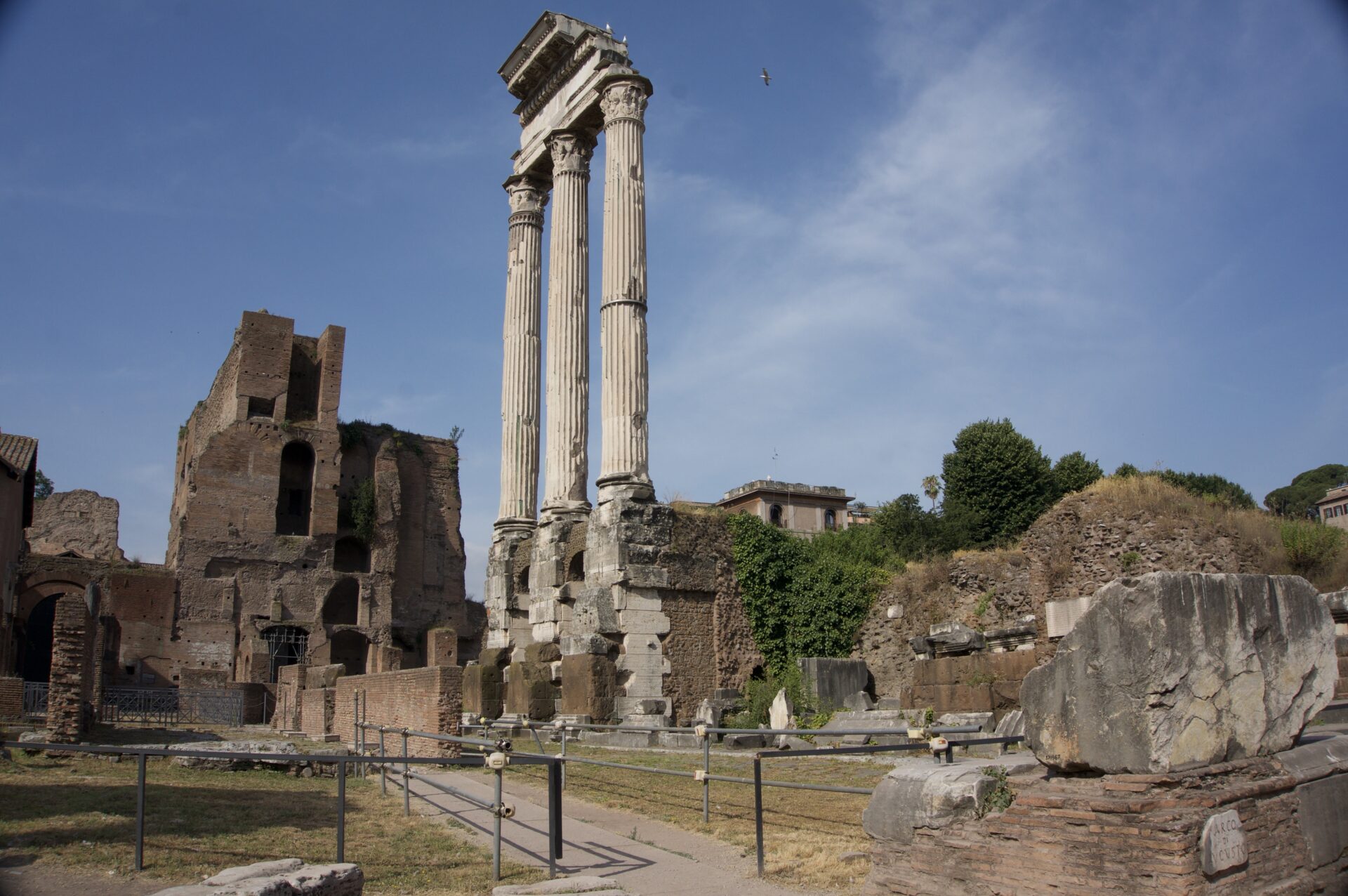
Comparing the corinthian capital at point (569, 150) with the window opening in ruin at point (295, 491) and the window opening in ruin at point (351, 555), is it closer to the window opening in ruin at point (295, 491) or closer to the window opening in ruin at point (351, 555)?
the window opening in ruin at point (295, 491)

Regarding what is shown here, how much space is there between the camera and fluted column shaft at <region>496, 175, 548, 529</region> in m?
20.8

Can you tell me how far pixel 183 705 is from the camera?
95.3 feet

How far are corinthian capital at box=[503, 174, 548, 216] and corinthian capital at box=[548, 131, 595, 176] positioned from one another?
174 centimetres

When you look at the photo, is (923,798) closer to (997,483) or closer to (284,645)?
(997,483)

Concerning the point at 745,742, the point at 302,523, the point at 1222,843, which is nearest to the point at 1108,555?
the point at 745,742

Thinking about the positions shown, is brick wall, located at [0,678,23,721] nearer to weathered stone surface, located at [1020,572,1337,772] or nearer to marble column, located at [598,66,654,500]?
marble column, located at [598,66,654,500]

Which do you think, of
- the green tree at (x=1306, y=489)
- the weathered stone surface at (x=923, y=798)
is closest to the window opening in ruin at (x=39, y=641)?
the weathered stone surface at (x=923, y=798)

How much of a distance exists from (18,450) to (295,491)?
15.6 m

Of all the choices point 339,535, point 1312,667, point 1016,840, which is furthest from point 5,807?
point 339,535

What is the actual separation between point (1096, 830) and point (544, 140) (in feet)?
63.2

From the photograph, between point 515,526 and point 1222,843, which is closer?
point 1222,843

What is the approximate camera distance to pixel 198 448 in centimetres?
4069

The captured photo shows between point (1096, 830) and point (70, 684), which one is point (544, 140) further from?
point (1096, 830)

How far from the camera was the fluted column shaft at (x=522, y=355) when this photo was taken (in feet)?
68.3
